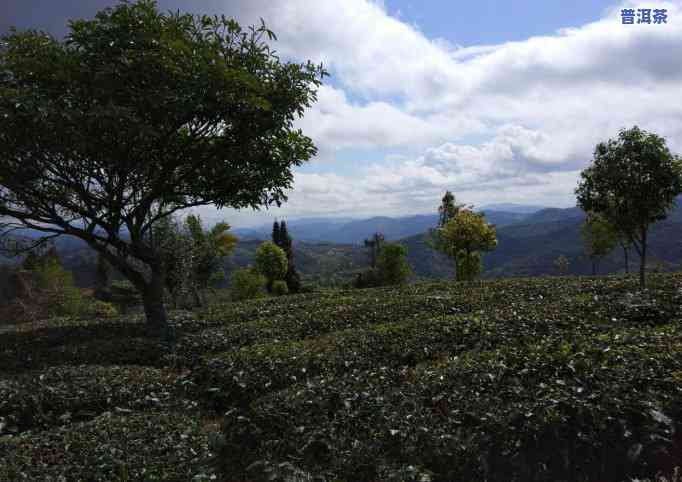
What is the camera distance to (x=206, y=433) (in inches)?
308

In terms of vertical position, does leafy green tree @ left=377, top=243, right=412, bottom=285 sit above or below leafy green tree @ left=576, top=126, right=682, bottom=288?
below

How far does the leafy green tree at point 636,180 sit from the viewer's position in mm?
16188

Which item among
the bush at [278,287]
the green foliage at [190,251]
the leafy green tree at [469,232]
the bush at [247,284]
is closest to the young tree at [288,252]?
the bush at [278,287]

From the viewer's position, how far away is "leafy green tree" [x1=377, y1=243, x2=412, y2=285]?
53906mm

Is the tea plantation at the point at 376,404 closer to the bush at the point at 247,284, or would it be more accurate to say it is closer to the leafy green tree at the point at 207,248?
the leafy green tree at the point at 207,248

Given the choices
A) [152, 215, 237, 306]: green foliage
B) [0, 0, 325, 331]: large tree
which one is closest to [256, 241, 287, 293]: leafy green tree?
[152, 215, 237, 306]: green foliage

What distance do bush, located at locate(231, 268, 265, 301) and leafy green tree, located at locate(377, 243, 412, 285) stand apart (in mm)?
17608

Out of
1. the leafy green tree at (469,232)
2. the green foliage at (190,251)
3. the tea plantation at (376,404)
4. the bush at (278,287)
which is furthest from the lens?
the bush at (278,287)

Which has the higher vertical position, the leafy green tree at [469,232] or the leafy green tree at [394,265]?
the leafy green tree at [469,232]

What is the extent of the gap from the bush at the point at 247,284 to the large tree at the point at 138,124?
3854 cm

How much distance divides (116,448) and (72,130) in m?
9.23

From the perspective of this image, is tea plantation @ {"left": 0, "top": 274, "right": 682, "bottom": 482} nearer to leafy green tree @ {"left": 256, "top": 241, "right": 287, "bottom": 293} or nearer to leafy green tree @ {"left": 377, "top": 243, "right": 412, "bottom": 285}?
leafy green tree @ {"left": 377, "top": 243, "right": 412, "bottom": 285}

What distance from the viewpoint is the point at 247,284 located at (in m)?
53.8

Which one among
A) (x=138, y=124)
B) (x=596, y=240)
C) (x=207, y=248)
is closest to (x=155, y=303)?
(x=138, y=124)
